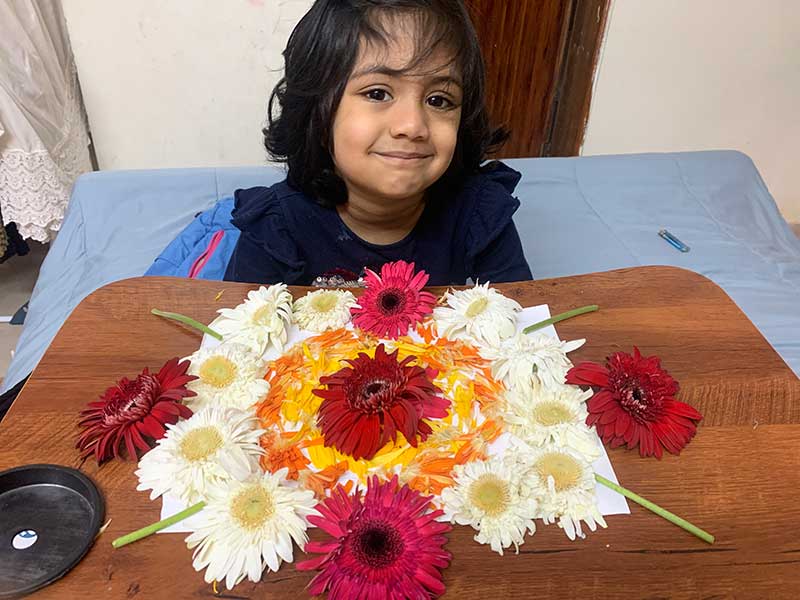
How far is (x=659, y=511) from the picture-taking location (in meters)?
0.56

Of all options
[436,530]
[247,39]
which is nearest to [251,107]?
[247,39]

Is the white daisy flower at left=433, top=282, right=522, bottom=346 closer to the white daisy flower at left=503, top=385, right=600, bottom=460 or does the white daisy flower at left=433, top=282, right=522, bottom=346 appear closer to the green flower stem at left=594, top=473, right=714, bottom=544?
the white daisy flower at left=503, top=385, right=600, bottom=460

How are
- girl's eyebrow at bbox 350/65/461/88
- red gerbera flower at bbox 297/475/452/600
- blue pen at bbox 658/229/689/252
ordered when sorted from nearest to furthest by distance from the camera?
red gerbera flower at bbox 297/475/452/600, girl's eyebrow at bbox 350/65/461/88, blue pen at bbox 658/229/689/252

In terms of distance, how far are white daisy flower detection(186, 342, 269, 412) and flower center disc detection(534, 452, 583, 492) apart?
0.91 feet

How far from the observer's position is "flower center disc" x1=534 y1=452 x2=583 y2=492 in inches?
22.4

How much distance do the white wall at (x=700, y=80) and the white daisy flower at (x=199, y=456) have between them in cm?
182

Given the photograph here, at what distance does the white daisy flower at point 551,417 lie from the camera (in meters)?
0.61

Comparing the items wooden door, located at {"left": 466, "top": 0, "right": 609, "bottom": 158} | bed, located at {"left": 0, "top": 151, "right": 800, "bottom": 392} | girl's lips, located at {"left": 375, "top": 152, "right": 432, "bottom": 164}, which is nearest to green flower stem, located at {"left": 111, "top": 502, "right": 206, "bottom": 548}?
girl's lips, located at {"left": 375, "top": 152, "right": 432, "bottom": 164}

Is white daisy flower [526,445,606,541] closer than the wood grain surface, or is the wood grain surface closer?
white daisy flower [526,445,606,541]

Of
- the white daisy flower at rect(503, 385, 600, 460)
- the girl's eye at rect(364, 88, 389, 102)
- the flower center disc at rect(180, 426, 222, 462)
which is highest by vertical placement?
the girl's eye at rect(364, 88, 389, 102)

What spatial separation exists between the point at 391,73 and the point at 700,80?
1.63 m

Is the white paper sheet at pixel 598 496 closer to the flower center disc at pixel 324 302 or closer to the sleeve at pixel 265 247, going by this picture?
the flower center disc at pixel 324 302

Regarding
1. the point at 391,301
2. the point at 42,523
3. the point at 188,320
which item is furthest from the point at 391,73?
the point at 42,523

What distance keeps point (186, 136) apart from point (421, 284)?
1.46 meters
